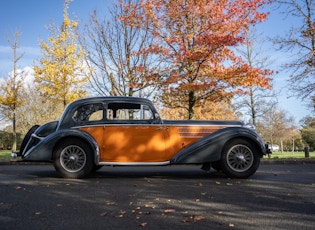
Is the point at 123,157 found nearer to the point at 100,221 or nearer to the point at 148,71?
the point at 100,221

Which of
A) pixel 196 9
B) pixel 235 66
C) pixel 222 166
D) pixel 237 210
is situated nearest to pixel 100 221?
pixel 237 210

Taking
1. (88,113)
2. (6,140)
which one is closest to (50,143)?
(88,113)

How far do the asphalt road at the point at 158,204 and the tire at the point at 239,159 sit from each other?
0.37m

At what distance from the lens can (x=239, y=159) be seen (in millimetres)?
6875

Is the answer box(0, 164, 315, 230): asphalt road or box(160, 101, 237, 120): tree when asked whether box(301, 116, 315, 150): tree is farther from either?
box(0, 164, 315, 230): asphalt road

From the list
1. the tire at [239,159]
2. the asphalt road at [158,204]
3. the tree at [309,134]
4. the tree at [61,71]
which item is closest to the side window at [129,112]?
the asphalt road at [158,204]

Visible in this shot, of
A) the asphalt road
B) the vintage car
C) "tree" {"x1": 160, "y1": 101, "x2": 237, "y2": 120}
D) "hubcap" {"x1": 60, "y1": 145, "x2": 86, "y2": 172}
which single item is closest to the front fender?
the vintage car

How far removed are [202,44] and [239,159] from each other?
7.85 metres

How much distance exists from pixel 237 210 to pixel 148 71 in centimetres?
1192

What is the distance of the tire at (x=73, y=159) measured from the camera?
22.5ft

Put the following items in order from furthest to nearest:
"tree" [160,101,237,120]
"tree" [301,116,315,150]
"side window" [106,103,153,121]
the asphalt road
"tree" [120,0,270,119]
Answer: "tree" [301,116,315,150], "tree" [160,101,237,120], "tree" [120,0,270,119], "side window" [106,103,153,121], the asphalt road

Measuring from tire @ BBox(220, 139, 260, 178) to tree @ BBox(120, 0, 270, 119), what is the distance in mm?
6955

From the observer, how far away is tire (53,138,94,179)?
6.84 meters

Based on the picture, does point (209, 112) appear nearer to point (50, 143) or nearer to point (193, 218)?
point (50, 143)
